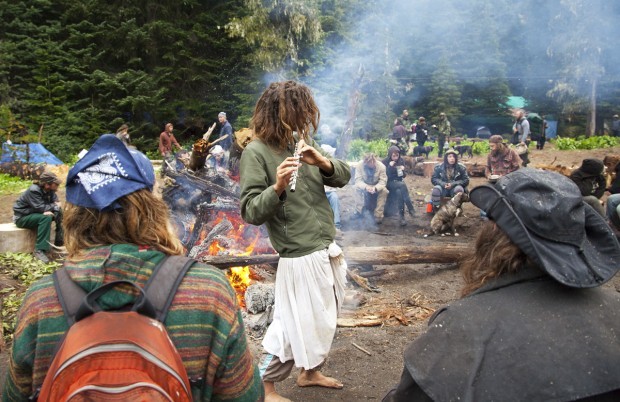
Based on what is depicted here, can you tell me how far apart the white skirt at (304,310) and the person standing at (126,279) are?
155 cm

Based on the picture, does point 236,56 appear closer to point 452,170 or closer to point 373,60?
point 373,60

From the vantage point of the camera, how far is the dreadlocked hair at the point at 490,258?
5.47 ft

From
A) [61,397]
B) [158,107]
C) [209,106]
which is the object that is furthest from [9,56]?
[61,397]

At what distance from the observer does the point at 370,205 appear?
1095 cm

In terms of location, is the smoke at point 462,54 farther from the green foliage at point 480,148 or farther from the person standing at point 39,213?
the person standing at point 39,213

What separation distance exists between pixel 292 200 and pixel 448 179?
8.08 metres

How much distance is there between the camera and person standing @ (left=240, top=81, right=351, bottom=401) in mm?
3207

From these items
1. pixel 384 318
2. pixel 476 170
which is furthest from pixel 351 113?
pixel 384 318

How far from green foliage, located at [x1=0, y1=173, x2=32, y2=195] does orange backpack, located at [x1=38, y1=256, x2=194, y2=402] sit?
14567mm

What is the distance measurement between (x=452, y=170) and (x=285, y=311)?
809 centimetres

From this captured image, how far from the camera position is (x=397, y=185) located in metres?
11.1

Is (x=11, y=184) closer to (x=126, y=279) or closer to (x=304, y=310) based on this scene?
(x=304, y=310)

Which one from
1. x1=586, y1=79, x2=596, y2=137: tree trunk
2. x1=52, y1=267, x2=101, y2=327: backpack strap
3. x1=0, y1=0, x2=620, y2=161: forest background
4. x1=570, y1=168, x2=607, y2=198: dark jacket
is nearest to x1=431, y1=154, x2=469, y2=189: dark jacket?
x1=570, y1=168, x2=607, y2=198: dark jacket

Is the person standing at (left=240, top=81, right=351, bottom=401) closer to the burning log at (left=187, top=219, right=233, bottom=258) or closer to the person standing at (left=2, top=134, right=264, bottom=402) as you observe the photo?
the person standing at (left=2, top=134, right=264, bottom=402)
